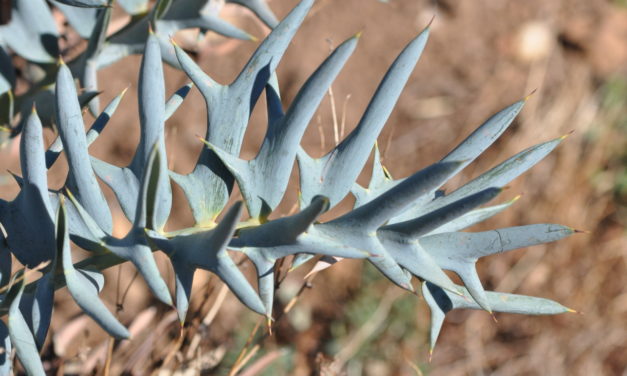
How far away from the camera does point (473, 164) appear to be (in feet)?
7.13

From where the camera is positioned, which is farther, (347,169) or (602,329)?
(602,329)

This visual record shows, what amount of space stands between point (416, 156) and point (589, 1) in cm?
85

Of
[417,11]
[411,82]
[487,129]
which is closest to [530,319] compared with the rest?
[411,82]

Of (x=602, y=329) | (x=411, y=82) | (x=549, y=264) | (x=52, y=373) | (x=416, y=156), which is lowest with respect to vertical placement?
(x=602, y=329)

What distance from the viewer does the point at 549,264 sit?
7.04 feet

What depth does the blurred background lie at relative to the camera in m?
1.95

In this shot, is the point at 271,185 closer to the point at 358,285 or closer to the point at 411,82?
the point at 358,285

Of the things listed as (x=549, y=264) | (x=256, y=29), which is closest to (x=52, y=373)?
(x=256, y=29)

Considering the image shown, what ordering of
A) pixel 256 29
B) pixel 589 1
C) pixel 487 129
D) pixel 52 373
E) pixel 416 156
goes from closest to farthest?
pixel 487 129 → pixel 52 373 → pixel 256 29 → pixel 416 156 → pixel 589 1

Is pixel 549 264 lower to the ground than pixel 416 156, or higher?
lower

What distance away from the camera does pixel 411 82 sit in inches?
89.5

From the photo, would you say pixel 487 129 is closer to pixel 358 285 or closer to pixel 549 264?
pixel 358 285

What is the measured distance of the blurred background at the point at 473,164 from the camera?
6.39ft

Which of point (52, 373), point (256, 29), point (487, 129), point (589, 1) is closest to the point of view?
point (487, 129)
